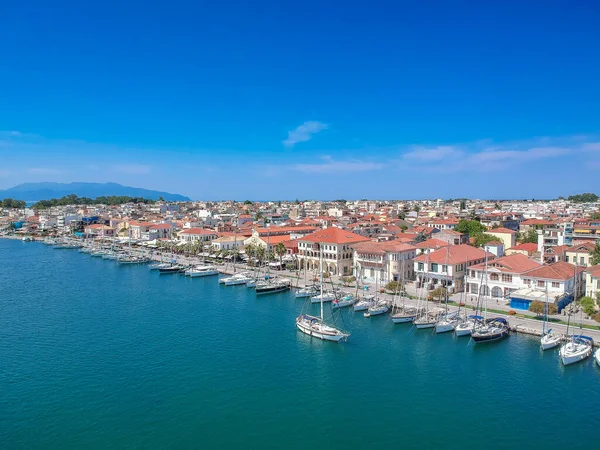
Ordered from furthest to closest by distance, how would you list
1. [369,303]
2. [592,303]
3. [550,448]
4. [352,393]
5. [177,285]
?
1. [177,285]
2. [369,303]
3. [592,303]
4. [352,393]
5. [550,448]

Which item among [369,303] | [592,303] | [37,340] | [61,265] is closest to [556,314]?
[592,303]

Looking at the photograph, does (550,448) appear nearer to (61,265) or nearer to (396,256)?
(396,256)

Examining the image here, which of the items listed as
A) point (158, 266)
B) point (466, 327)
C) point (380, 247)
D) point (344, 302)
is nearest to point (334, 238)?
point (380, 247)

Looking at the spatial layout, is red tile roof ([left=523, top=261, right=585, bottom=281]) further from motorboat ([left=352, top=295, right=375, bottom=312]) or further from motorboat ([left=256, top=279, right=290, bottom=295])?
motorboat ([left=256, top=279, right=290, bottom=295])

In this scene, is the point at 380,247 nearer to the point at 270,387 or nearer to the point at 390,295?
the point at 390,295

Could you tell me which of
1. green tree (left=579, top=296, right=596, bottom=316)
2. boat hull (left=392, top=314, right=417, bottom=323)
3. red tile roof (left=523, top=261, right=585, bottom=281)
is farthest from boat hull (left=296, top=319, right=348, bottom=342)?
red tile roof (left=523, top=261, right=585, bottom=281)

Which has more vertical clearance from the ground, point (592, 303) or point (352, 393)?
point (592, 303)
